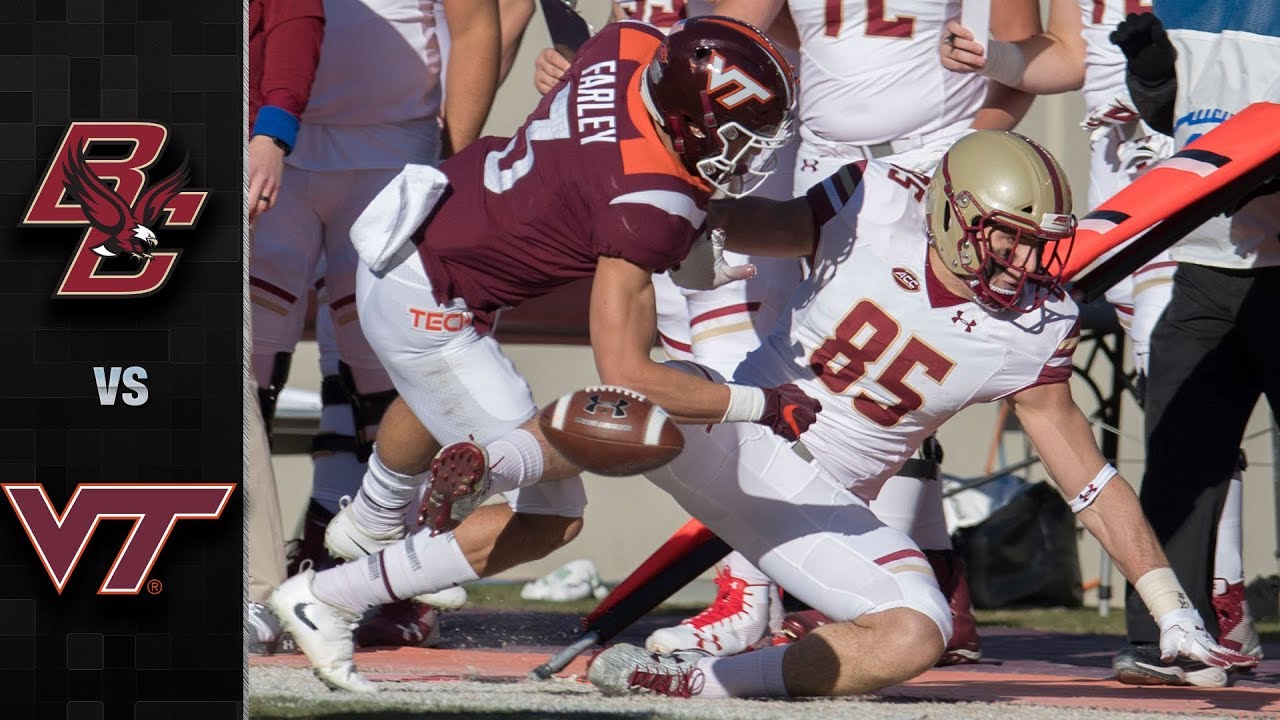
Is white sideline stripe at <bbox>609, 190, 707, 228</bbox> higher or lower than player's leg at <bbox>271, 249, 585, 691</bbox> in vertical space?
higher

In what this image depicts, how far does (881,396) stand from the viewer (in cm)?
362

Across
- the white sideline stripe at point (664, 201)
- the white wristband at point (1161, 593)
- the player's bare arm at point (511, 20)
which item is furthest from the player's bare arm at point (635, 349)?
the player's bare arm at point (511, 20)

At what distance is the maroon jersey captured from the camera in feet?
10.5

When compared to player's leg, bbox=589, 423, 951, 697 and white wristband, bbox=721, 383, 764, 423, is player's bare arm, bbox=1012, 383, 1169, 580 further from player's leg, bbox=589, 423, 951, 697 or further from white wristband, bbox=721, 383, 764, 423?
white wristband, bbox=721, 383, 764, 423

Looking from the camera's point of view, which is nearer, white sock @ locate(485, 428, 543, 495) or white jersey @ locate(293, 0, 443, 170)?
white sock @ locate(485, 428, 543, 495)

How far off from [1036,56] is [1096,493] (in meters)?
1.49

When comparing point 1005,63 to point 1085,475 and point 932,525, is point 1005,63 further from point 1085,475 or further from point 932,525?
point 1085,475

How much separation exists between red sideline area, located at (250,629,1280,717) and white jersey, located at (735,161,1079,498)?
54cm

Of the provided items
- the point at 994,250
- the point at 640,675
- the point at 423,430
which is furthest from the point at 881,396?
the point at 423,430

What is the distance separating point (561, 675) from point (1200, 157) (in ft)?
5.99

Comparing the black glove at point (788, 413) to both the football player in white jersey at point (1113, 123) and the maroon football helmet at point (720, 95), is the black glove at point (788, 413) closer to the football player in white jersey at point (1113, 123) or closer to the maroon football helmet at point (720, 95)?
the maroon football helmet at point (720, 95)

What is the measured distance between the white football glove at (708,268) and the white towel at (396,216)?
53cm

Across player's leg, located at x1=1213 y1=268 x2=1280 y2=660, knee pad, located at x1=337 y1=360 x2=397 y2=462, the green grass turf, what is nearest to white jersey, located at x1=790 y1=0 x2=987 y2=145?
player's leg, located at x1=1213 y1=268 x2=1280 y2=660

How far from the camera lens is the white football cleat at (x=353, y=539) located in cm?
386
